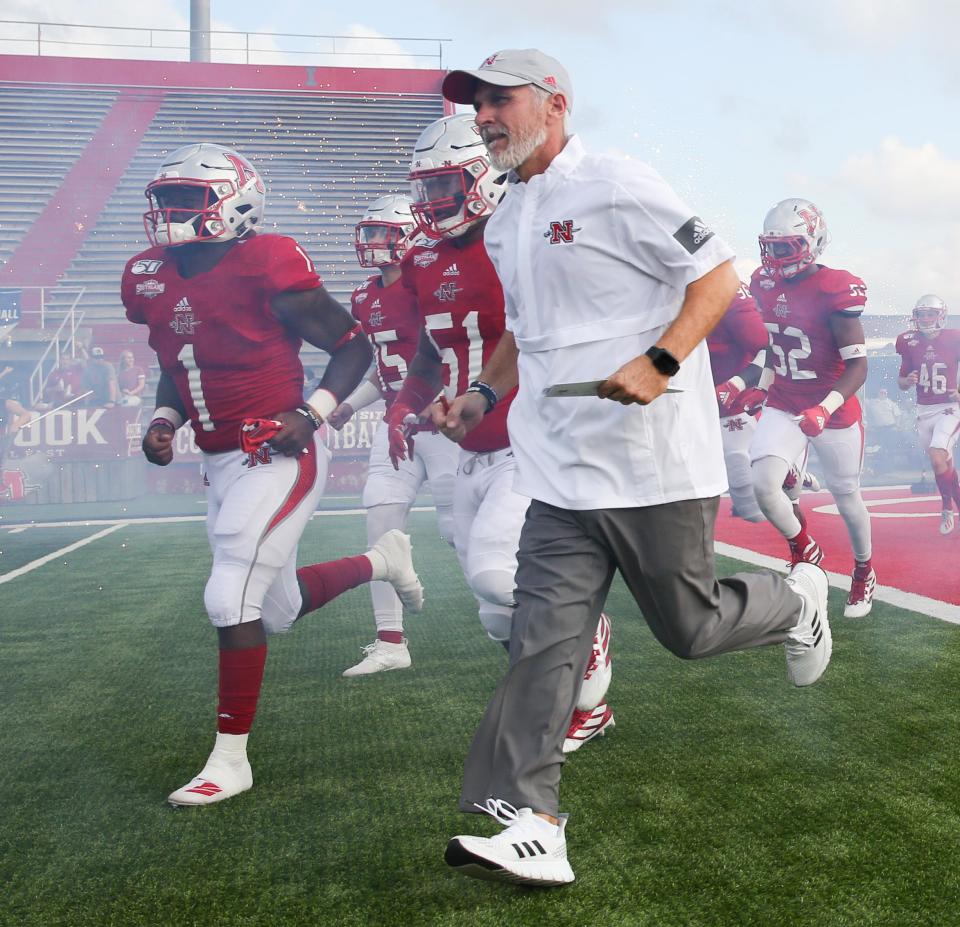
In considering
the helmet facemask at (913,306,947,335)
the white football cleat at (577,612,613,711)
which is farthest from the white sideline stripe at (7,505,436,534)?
the white football cleat at (577,612,613,711)

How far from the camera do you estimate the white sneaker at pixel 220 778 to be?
2.82 meters

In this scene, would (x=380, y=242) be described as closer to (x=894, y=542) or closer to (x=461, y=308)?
(x=461, y=308)

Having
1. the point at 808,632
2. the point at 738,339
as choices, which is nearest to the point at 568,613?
the point at 808,632

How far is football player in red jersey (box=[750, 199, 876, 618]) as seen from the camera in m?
5.38

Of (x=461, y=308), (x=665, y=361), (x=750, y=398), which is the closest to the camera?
(x=665, y=361)

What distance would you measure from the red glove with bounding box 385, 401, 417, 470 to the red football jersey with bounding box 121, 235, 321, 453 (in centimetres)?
48

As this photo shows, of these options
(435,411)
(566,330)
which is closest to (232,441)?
(435,411)

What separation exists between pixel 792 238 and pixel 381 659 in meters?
2.99

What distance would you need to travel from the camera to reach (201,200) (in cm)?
336

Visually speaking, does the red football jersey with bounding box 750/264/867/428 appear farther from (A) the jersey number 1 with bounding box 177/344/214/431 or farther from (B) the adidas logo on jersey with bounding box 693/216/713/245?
(B) the adidas logo on jersey with bounding box 693/216/713/245

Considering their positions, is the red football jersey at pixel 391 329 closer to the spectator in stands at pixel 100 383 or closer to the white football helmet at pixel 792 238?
the white football helmet at pixel 792 238

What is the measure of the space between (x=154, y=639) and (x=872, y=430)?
17.0 meters

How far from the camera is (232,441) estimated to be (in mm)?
3363

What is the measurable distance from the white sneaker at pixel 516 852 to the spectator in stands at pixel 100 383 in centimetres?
1471
